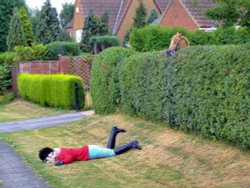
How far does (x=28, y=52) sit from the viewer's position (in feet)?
108

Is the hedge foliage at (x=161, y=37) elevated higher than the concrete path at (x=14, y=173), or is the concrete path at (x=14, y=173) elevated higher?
the hedge foliage at (x=161, y=37)

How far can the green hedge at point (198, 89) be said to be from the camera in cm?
951

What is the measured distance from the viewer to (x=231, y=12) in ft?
27.6

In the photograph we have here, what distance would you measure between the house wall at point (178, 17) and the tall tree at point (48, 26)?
15.1 meters

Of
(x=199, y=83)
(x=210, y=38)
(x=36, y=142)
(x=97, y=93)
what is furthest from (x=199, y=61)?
(x=210, y=38)

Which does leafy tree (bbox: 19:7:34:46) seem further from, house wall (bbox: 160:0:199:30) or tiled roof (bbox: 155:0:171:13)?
tiled roof (bbox: 155:0:171:13)

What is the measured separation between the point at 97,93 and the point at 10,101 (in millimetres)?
14395

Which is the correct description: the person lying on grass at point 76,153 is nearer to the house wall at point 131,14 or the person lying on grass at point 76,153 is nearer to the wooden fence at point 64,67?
the wooden fence at point 64,67

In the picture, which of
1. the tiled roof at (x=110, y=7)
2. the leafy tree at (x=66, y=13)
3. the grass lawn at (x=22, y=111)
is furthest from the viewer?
the leafy tree at (x=66, y=13)

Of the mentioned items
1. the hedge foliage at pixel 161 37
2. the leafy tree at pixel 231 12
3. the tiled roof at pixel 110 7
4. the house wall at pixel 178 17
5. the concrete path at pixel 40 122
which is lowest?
the concrete path at pixel 40 122

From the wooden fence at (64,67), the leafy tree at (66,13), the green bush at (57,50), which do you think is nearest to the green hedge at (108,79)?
the wooden fence at (64,67)

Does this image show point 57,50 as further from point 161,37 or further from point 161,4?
point 161,4

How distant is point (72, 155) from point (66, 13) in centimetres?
7904

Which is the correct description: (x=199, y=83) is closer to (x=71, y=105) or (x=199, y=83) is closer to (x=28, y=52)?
(x=71, y=105)
